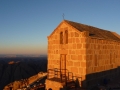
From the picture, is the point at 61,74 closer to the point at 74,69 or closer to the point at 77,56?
the point at 74,69

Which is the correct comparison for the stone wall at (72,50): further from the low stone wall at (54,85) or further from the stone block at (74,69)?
the low stone wall at (54,85)

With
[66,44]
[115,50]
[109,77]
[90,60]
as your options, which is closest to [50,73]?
[66,44]

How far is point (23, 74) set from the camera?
54.2 m

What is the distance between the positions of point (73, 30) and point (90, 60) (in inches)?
143

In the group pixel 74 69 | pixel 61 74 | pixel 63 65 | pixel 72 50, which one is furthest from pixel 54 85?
pixel 72 50

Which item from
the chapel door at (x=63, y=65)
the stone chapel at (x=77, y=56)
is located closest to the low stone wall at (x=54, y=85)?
the stone chapel at (x=77, y=56)

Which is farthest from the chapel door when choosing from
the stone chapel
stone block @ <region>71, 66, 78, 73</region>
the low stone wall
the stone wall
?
the low stone wall

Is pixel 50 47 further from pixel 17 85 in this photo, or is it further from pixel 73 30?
pixel 17 85

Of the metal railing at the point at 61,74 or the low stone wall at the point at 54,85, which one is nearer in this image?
the low stone wall at the point at 54,85

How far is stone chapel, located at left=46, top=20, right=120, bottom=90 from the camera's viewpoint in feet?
52.3

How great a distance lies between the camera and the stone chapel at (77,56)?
52.3 feet

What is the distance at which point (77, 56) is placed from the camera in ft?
53.8

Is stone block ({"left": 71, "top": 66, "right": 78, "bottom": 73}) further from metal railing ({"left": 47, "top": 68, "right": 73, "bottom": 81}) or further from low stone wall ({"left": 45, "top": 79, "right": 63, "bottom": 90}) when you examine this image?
low stone wall ({"left": 45, "top": 79, "right": 63, "bottom": 90})

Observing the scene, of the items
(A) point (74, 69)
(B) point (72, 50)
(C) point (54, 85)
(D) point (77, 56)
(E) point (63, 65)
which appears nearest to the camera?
(C) point (54, 85)
